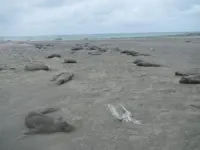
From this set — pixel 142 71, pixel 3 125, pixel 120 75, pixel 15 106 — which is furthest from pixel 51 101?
pixel 142 71

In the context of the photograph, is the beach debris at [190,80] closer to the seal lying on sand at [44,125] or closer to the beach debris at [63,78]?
the beach debris at [63,78]

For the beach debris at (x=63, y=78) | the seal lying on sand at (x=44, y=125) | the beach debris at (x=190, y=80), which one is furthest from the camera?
Result: the beach debris at (x=63, y=78)

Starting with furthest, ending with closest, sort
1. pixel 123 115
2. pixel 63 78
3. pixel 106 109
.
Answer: pixel 63 78 < pixel 106 109 < pixel 123 115

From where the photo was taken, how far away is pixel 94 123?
651 centimetres

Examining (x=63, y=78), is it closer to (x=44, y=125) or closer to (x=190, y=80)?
(x=190, y=80)

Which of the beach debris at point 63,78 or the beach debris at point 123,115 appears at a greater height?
the beach debris at point 63,78

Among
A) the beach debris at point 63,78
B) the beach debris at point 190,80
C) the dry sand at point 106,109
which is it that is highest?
the beach debris at point 190,80

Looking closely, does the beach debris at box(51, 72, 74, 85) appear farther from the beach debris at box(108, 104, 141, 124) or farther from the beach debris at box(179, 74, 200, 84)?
the beach debris at box(179, 74, 200, 84)

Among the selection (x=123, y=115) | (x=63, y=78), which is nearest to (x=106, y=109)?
(x=123, y=115)

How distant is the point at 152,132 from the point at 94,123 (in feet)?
4.52

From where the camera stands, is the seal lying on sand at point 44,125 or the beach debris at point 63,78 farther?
the beach debris at point 63,78

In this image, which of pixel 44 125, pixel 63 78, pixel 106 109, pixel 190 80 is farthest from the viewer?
pixel 63 78

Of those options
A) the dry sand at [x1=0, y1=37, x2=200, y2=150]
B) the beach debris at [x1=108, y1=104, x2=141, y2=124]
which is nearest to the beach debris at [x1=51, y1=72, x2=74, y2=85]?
the dry sand at [x1=0, y1=37, x2=200, y2=150]

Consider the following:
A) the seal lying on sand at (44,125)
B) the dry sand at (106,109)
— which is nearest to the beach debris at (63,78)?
the dry sand at (106,109)
